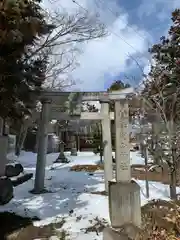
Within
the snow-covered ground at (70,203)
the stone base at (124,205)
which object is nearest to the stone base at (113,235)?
the snow-covered ground at (70,203)

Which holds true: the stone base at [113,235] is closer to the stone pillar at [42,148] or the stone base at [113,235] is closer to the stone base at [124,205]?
the stone base at [124,205]

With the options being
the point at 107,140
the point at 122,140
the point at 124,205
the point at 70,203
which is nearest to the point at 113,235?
the point at 124,205

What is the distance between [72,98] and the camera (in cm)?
775

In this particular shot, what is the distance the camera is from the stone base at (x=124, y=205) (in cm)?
491

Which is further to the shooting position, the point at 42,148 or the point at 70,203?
the point at 42,148

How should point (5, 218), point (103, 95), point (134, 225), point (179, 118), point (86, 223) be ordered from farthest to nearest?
point (103, 95) < point (179, 118) < point (5, 218) < point (86, 223) < point (134, 225)

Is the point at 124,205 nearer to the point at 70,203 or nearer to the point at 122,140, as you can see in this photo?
the point at 122,140

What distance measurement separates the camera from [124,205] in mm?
4973

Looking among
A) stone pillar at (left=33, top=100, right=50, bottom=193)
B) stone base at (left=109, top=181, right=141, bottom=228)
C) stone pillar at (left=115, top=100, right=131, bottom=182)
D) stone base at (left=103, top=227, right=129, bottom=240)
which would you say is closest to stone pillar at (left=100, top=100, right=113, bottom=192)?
stone pillar at (left=33, top=100, right=50, bottom=193)

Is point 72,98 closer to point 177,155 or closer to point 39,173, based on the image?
point 39,173

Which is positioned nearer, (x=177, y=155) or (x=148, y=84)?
(x=177, y=155)

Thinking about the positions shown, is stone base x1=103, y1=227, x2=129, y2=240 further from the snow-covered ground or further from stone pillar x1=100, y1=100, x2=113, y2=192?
stone pillar x1=100, y1=100, x2=113, y2=192

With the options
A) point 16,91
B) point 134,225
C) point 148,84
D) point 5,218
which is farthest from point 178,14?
point 5,218

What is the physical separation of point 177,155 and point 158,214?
154cm
